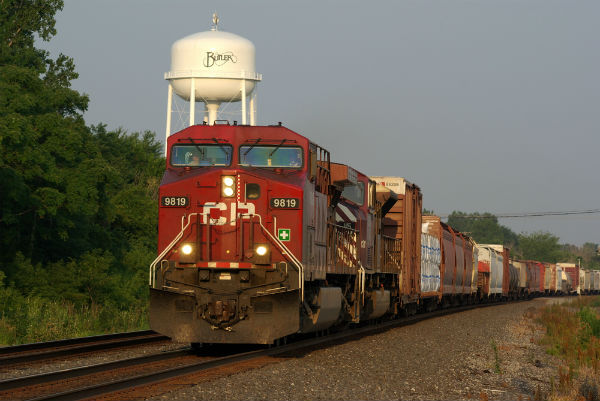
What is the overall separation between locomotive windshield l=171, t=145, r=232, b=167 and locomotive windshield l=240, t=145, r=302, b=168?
1.05ft

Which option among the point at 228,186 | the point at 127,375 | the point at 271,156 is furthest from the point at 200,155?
the point at 127,375

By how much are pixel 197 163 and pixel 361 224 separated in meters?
6.26

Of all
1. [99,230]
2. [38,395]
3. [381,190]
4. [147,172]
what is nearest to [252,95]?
[147,172]

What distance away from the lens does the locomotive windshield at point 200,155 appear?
15750 mm

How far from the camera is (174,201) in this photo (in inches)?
603

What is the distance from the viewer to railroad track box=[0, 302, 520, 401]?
34.6 feet

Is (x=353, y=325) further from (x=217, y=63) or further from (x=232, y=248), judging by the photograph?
(x=217, y=63)

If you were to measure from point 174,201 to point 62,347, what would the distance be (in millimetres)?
3909

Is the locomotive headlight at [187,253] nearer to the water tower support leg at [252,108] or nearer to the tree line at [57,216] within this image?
the tree line at [57,216]

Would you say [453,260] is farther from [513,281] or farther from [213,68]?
[513,281]

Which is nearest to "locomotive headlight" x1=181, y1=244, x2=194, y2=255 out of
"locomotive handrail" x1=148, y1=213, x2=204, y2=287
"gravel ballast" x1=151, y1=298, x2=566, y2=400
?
"locomotive handrail" x1=148, y1=213, x2=204, y2=287

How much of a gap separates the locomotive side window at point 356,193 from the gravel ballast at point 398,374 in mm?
3359

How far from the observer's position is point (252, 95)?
55.2 meters

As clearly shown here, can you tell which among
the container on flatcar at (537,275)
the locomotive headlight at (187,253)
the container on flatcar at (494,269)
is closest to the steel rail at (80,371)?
the locomotive headlight at (187,253)
